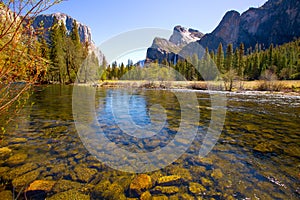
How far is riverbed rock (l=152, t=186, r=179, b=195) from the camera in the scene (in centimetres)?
363

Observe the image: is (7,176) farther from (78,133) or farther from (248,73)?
(248,73)

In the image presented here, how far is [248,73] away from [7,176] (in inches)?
2819

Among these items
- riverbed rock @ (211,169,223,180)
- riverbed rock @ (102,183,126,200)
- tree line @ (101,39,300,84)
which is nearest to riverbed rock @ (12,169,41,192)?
riverbed rock @ (102,183,126,200)

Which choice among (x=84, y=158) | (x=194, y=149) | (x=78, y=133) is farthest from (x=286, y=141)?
(x=78, y=133)

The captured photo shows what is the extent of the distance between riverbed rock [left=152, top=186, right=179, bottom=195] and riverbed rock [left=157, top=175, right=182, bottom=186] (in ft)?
0.45

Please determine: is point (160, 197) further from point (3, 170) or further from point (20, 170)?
point (3, 170)

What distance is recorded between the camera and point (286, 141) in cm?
665

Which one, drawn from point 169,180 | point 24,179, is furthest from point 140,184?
point 24,179

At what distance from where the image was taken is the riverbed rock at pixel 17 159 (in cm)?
442

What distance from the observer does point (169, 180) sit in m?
4.06

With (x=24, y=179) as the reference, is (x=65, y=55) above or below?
above

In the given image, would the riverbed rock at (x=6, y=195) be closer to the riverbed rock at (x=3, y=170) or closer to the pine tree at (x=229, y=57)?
the riverbed rock at (x=3, y=170)

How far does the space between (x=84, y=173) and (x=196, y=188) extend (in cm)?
252

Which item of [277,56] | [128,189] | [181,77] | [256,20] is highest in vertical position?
[256,20]
